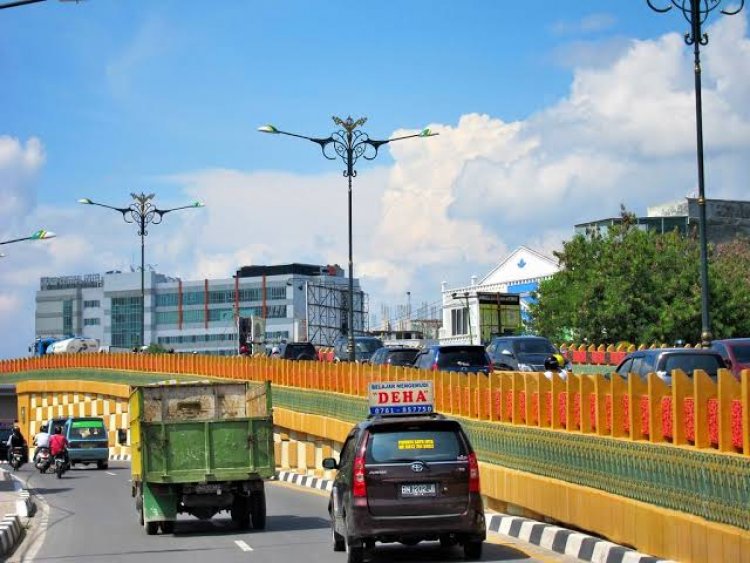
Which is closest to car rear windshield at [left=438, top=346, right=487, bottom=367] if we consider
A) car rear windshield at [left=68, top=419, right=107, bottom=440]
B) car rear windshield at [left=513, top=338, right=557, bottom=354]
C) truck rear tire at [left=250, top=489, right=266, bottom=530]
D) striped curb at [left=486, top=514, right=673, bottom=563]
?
car rear windshield at [left=513, top=338, right=557, bottom=354]

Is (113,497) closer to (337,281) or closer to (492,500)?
(492,500)

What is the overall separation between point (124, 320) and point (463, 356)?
6263 inches

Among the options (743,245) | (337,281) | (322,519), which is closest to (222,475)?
(322,519)

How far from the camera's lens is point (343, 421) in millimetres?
37781

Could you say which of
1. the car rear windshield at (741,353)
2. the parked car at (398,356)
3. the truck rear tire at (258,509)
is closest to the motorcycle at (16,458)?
the parked car at (398,356)

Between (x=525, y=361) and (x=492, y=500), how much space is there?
16688 millimetres

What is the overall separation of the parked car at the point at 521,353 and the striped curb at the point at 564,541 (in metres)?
18.0

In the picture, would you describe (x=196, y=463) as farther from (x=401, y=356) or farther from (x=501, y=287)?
(x=501, y=287)

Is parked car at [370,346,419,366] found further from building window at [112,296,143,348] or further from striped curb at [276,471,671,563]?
building window at [112,296,143,348]

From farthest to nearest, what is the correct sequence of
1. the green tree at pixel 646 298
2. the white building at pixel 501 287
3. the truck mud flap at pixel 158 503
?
the white building at pixel 501 287 < the green tree at pixel 646 298 < the truck mud flap at pixel 158 503

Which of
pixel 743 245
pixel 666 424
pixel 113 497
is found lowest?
pixel 113 497

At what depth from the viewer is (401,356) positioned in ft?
146

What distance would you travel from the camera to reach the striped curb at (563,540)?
51.0 ft

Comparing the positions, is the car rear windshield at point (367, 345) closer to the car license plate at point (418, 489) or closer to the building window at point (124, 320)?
the car license plate at point (418, 489)
